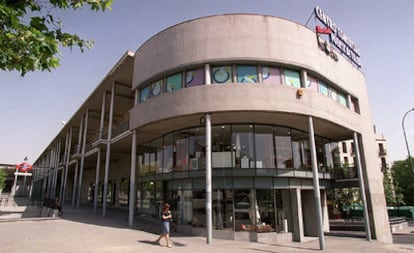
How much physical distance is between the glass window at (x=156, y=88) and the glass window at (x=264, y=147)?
6599 millimetres

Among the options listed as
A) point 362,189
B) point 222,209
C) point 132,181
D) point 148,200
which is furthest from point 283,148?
point 148,200

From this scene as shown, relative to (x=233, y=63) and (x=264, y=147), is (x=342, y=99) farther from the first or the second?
(x=233, y=63)

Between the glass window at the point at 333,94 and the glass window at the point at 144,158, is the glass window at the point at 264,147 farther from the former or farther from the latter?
the glass window at the point at 144,158

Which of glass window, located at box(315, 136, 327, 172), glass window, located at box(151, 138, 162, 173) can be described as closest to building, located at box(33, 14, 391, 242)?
glass window, located at box(151, 138, 162, 173)

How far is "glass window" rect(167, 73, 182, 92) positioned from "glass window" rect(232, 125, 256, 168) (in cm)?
426

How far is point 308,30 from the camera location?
17.0m

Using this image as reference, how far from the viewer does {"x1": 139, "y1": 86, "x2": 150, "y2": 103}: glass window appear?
17859 millimetres

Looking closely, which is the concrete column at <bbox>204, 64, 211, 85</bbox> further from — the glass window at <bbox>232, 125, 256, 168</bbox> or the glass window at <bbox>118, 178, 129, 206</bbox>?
the glass window at <bbox>118, 178, 129, 206</bbox>

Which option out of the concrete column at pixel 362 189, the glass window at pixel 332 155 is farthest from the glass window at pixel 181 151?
the concrete column at pixel 362 189

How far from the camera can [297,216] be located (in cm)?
1559

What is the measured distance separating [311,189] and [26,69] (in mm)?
16971

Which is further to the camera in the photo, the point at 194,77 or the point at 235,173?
the point at 194,77

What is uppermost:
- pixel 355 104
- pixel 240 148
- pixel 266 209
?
pixel 355 104

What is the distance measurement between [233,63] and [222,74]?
901 mm
